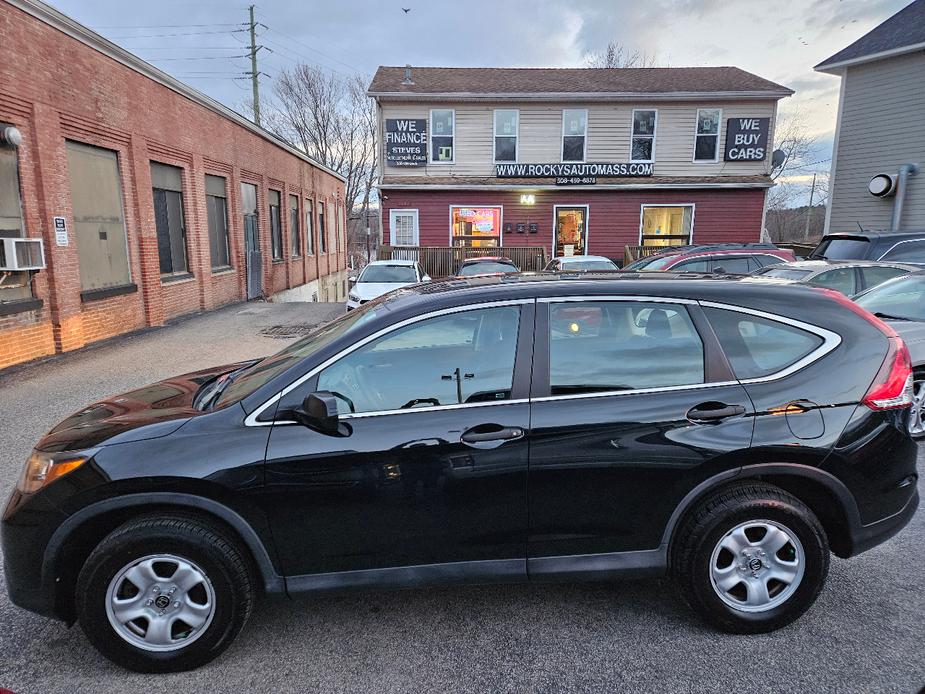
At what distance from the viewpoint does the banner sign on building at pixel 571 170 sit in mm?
19797

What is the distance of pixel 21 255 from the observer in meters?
7.79

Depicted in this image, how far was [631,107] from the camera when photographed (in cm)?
1973

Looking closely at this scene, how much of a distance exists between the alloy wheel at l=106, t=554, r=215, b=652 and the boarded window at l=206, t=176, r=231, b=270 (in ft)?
43.7

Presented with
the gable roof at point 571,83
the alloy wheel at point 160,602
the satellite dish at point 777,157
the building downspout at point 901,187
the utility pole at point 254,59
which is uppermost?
the utility pole at point 254,59

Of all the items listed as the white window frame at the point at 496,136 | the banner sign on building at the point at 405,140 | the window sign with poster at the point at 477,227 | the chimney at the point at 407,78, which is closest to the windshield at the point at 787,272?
the window sign with poster at the point at 477,227

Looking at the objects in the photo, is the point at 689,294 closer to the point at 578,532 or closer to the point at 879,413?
the point at 879,413

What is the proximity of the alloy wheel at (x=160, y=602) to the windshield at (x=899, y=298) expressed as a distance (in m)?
6.11

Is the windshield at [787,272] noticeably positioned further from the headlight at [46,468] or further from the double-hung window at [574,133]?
the double-hung window at [574,133]

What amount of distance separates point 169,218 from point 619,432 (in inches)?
495

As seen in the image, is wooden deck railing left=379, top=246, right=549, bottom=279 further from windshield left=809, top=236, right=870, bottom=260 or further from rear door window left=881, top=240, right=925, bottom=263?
rear door window left=881, top=240, right=925, bottom=263

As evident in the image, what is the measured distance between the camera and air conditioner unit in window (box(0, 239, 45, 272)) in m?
7.55

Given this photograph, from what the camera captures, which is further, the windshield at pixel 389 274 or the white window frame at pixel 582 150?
the white window frame at pixel 582 150

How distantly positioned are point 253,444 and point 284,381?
31 cm

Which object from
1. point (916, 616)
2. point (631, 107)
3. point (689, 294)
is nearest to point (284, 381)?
point (689, 294)
